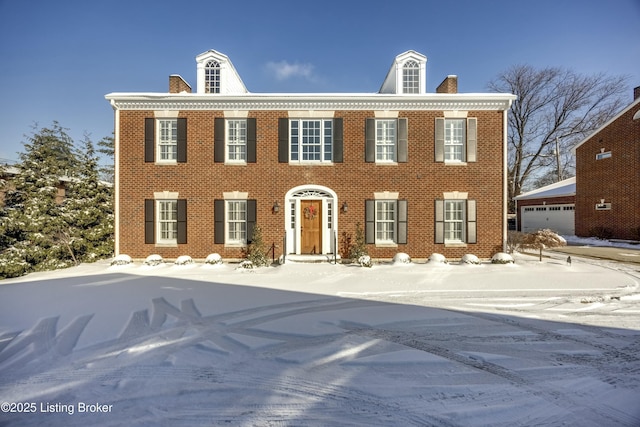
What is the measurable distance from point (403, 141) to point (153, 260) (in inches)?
430

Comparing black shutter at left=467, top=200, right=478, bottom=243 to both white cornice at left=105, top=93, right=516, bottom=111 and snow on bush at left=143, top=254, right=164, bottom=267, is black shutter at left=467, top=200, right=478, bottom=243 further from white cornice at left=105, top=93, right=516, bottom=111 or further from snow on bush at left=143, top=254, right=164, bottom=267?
snow on bush at left=143, top=254, right=164, bottom=267

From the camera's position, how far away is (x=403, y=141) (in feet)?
35.6

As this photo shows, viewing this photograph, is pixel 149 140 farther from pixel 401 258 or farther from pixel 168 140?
pixel 401 258

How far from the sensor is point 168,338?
4145 mm

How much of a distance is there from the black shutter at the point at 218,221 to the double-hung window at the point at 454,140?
9.46 meters

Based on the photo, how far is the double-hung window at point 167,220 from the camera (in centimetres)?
1093

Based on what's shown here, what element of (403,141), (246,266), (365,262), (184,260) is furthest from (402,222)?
(184,260)

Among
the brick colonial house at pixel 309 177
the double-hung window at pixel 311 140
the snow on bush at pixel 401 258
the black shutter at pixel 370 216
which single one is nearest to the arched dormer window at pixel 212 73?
the brick colonial house at pixel 309 177

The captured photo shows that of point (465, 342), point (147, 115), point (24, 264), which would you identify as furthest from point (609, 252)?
point (24, 264)

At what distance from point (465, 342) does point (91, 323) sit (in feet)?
20.6

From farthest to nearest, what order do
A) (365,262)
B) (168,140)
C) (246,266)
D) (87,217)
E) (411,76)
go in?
1. (87,217)
2. (411,76)
3. (168,140)
4. (365,262)
5. (246,266)

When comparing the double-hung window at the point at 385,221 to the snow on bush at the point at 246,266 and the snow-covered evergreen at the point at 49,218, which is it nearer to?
the snow on bush at the point at 246,266

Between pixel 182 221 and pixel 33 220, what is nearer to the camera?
pixel 182 221

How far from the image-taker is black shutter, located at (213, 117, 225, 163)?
10.8 m
